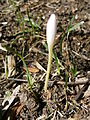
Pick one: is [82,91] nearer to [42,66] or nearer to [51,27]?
[42,66]

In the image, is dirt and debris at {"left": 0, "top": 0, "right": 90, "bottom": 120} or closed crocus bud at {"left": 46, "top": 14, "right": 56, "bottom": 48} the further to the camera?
dirt and debris at {"left": 0, "top": 0, "right": 90, "bottom": 120}

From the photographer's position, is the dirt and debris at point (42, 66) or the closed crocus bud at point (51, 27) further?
the dirt and debris at point (42, 66)

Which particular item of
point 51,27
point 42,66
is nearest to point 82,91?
point 42,66

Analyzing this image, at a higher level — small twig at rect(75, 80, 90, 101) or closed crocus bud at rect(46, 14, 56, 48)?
closed crocus bud at rect(46, 14, 56, 48)

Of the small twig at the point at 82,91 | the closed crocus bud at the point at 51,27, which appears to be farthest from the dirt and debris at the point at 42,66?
the closed crocus bud at the point at 51,27

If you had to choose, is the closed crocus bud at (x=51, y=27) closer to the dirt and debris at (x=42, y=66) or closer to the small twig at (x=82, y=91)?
the dirt and debris at (x=42, y=66)

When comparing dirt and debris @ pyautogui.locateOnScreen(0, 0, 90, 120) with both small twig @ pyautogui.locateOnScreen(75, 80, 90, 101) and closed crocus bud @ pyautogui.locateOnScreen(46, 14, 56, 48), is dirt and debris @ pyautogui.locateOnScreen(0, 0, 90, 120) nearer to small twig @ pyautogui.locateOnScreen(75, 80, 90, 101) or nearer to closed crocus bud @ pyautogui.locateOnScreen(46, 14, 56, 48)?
small twig @ pyautogui.locateOnScreen(75, 80, 90, 101)

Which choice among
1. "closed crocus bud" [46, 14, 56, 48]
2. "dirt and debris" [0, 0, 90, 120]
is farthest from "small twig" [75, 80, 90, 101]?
"closed crocus bud" [46, 14, 56, 48]

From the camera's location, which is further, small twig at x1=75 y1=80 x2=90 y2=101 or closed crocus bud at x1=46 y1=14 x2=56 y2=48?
small twig at x1=75 y1=80 x2=90 y2=101

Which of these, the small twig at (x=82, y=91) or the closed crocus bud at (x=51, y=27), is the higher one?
the closed crocus bud at (x=51, y=27)
